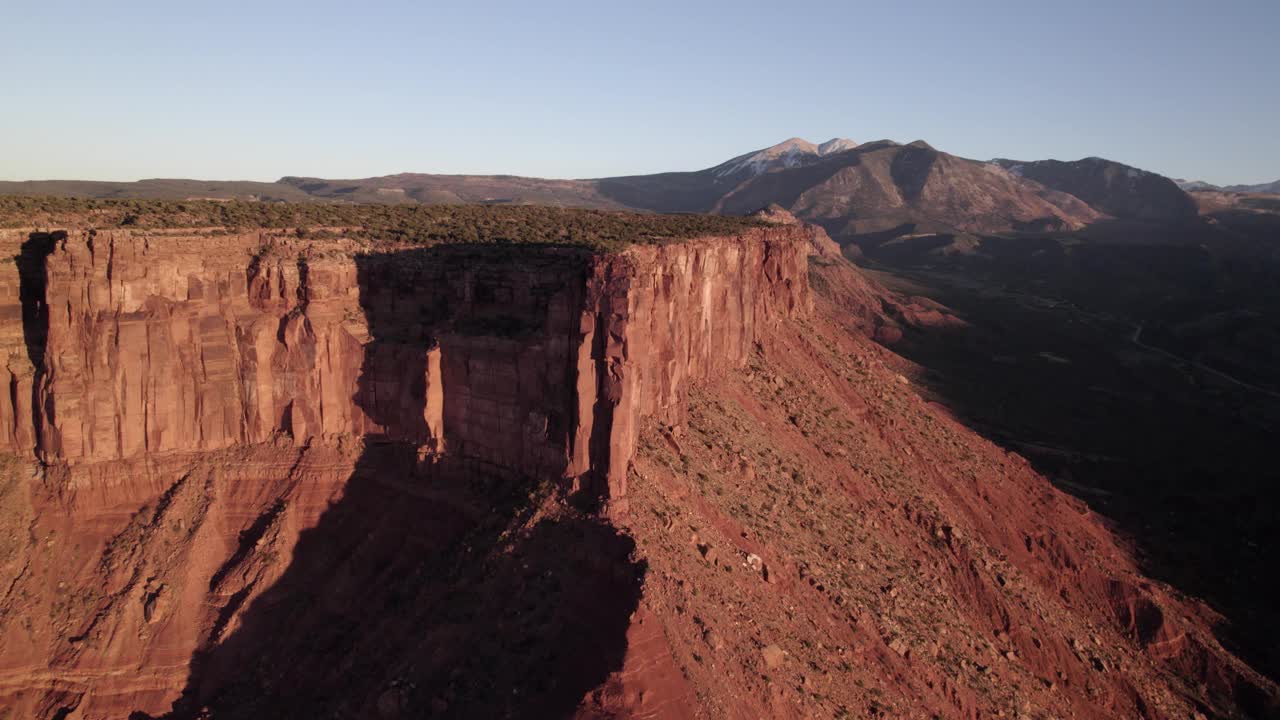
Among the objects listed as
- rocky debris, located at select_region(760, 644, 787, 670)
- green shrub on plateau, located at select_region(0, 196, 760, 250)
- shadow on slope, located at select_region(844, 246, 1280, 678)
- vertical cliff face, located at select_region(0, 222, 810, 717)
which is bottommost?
shadow on slope, located at select_region(844, 246, 1280, 678)

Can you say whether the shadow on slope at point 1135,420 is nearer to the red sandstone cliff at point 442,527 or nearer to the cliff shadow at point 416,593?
the red sandstone cliff at point 442,527

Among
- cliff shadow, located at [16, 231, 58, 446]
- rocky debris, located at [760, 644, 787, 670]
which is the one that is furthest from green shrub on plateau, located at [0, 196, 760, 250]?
rocky debris, located at [760, 644, 787, 670]

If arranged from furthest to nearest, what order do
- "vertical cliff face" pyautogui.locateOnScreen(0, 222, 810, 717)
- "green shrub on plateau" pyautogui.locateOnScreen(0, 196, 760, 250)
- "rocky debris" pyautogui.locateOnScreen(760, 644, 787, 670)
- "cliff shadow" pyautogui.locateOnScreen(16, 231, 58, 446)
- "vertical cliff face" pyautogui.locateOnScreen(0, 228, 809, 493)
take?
"green shrub on plateau" pyautogui.locateOnScreen(0, 196, 760, 250)
"cliff shadow" pyautogui.locateOnScreen(16, 231, 58, 446)
"vertical cliff face" pyautogui.locateOnScreen(0, 228, 809, 493)
"vertical cliff face" pyautogui.locateOnScreen(0, 222, 810, 717)
"rocky debris" pyautogui.locateOnScreen(760, 644, 787, 670)

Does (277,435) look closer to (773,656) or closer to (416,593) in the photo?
(416,593)

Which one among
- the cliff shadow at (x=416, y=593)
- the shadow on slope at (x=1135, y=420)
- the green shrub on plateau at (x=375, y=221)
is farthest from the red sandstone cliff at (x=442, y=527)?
the shadow on slope at (x=1135, y=420)

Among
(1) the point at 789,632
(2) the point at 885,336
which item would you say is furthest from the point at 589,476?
(2) the point at 885,336

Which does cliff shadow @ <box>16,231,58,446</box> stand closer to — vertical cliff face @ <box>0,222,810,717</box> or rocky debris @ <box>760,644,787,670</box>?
vertical cliff face @ <box>0,222,810,717</box>

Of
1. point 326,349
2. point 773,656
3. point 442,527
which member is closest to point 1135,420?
point 773,656

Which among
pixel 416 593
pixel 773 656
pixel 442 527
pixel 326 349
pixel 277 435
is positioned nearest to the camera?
pixel 773 656
